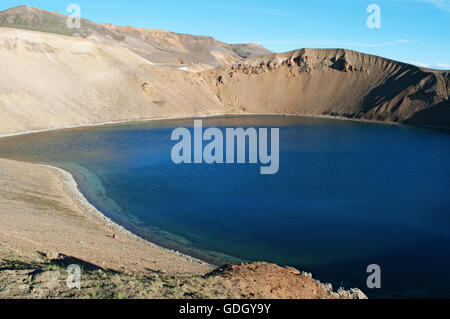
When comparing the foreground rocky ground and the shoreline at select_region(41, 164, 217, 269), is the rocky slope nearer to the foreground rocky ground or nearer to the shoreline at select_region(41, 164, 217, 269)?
the shoreline at select_region(41, 164, 217, 269)

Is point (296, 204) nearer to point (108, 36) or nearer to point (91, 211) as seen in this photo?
point (91, 211)

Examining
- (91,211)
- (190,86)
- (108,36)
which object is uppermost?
(108,36)

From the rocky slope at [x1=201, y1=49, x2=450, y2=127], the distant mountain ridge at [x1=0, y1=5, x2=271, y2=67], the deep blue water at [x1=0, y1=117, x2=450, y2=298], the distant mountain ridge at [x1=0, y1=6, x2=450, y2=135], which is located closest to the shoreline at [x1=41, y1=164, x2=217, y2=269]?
the deep blue water at [x1=0, y1=117, x2=450, y2=298]

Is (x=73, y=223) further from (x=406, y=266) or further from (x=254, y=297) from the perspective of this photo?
(x=406, y=266)

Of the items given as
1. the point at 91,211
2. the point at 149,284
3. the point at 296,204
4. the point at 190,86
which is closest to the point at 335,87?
the point at 190,86

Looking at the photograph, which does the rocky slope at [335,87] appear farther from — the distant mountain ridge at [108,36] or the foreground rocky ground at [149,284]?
the foreground rocky ground at [149,284]

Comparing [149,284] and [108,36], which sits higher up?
[108,36]
